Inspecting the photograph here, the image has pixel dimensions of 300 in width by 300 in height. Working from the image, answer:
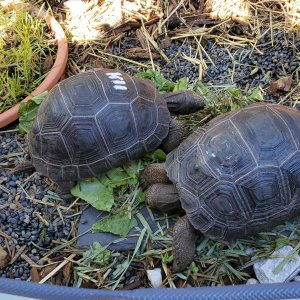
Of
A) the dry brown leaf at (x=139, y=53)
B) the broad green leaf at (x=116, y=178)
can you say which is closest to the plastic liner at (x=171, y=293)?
the broad green leaf at (x=116, y=178)

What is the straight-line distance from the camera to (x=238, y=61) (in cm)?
340

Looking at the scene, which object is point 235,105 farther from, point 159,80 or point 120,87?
point 120,87

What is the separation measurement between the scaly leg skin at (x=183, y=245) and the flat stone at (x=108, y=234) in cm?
15

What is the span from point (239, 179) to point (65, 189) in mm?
985

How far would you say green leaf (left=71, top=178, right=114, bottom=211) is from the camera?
105 inches

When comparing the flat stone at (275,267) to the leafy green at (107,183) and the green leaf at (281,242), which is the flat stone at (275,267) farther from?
the leafy green at (107,183)

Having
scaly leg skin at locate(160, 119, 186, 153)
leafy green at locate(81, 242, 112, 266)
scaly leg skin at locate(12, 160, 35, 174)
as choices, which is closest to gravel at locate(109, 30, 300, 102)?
scaly leg skin at locate(160, 119, 186, 153)

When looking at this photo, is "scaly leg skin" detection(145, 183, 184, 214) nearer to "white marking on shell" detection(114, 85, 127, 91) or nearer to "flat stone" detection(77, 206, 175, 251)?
"flat stone" detection(77, 206, 175, 251)

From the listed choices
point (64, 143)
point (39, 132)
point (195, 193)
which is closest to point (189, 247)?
point (195, 193)

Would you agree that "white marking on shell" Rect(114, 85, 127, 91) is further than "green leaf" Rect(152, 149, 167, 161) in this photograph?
No

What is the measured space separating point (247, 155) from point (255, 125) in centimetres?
17

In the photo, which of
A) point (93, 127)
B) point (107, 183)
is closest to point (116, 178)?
point (107, 183)

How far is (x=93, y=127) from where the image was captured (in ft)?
8.50

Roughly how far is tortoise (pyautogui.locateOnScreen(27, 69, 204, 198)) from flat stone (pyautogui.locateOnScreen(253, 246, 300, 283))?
85 cm
